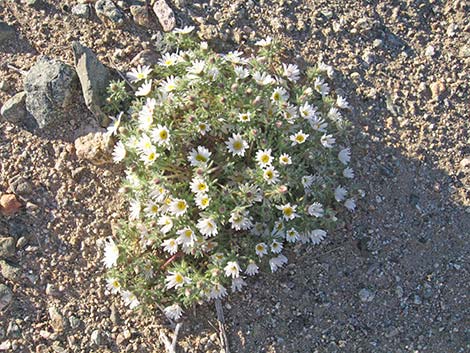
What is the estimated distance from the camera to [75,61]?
15.8ft

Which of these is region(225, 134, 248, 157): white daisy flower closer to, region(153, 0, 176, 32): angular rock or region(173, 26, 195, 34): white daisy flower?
region(173, 26, 195, 34): white daisy flower

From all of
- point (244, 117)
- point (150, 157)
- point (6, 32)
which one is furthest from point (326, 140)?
point (6, 32)

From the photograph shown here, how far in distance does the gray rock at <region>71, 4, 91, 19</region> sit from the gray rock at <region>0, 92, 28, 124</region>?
87 cm

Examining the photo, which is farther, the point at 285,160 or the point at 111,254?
the point at 111,254

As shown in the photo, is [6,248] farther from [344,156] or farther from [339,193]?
[344,156]

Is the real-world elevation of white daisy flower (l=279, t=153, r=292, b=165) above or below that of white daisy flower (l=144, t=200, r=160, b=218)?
above

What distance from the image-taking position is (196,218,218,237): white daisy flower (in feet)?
13.2

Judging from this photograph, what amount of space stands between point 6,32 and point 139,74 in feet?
4.40

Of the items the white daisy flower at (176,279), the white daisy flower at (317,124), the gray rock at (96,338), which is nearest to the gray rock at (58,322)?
the gray rock at (96,338)

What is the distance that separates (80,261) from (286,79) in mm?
2227

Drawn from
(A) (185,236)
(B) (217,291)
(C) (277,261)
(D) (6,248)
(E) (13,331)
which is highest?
(A) (185,236)

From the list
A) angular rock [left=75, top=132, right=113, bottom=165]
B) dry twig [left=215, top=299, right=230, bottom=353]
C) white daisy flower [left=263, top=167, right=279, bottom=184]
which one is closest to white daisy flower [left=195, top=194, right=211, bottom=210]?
white daisy flower [left=263, top=167, right=279, bottom=184]

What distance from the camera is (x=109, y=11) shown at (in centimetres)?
507

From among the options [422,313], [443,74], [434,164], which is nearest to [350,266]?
[422,313]
